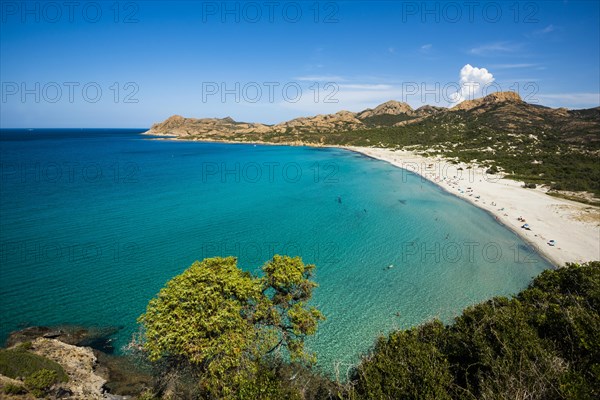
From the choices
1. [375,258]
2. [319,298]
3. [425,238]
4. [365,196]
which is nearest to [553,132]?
[365,196]

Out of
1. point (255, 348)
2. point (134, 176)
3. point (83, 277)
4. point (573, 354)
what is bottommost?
point (83, 277)

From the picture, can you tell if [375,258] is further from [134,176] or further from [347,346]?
[134,176]

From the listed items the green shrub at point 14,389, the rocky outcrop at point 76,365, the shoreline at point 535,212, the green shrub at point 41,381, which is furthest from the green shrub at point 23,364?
the shoreline at point 535,212

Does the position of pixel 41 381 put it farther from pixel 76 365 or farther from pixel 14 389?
pixel 76 365

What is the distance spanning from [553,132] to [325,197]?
135020mm

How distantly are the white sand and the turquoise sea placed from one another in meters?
2.50

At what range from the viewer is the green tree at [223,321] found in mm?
12562

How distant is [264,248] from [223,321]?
22.5 meters

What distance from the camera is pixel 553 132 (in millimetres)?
134875

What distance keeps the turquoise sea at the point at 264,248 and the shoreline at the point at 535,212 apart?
2440 millimetres

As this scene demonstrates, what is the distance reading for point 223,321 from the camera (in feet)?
43.1

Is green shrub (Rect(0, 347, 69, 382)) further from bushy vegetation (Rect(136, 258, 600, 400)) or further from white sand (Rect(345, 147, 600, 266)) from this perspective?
white sand (Rect(345, 147, 600, 266))

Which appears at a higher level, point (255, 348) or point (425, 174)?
point (425, 174)

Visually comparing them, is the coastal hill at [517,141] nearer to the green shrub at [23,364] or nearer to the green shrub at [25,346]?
the green shrub at [23,364]
